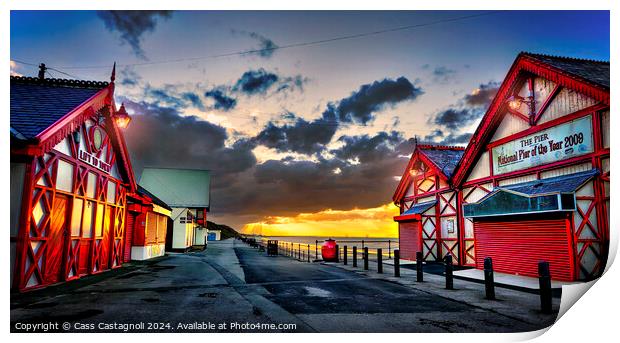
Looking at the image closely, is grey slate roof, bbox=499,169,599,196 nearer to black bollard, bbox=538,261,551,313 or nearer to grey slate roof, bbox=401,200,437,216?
black bollard, bbox=538,261,551,313

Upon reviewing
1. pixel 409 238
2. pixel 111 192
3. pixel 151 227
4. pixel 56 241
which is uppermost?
pixel 111 192

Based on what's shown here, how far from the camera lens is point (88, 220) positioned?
1312cm

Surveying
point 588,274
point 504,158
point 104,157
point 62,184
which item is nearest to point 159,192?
point 104,157

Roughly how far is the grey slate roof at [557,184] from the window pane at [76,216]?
1401 centimetres

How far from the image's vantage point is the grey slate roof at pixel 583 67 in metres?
11.1

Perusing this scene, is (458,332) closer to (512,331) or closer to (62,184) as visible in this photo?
(512,331)

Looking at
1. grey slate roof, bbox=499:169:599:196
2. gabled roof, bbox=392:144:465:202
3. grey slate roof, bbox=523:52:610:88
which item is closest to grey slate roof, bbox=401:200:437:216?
gabled roof, bbox=392:144:465:202

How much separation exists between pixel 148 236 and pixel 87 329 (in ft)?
56.6

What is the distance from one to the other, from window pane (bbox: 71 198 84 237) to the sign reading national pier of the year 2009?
14.9 metres

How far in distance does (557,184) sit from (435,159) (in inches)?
376

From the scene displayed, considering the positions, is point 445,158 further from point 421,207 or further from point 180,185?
point 180,185

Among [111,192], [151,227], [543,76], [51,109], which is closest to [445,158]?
[543,76]

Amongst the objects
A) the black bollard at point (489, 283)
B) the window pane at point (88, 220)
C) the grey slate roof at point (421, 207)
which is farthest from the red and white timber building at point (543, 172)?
the window pane at point (88, 220)

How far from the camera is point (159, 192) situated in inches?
1615
